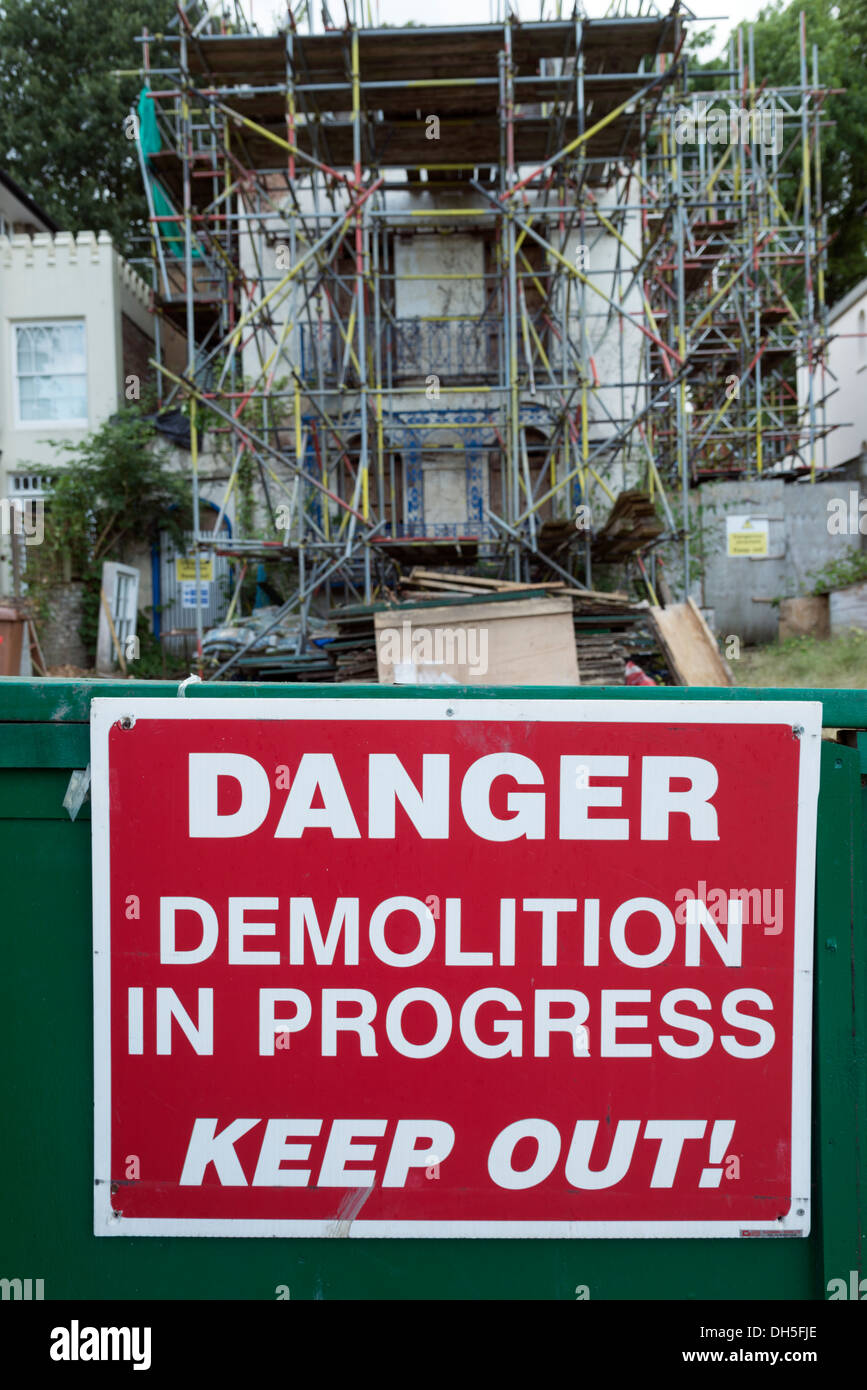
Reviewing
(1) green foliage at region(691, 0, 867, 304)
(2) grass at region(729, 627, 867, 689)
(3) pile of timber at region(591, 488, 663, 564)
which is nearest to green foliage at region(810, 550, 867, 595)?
(2) grass at region(729, 627, 867, 689)

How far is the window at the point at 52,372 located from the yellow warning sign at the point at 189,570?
13.8 ft

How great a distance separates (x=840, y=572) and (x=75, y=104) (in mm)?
26852

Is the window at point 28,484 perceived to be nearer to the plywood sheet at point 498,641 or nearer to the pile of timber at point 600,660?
the plywood sheet at point 498,641

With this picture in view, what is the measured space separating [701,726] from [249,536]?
16.0 metres

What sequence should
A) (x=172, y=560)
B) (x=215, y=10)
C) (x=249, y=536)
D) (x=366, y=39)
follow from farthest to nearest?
(x=172, y=560)
(x=249, y=536)
(x=215, y=10)
(x=366, y=39)

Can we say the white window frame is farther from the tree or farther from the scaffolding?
the tree

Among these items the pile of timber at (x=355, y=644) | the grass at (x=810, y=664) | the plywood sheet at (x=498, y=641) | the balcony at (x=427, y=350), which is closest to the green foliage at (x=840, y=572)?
the grass at (x=810, y=664)

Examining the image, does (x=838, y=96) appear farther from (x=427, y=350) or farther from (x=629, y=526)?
(x=629, y=526)

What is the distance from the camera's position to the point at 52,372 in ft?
67.1

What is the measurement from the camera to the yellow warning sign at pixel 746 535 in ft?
57.5

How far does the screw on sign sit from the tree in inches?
1254

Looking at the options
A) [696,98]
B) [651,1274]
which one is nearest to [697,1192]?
[651,1274]
